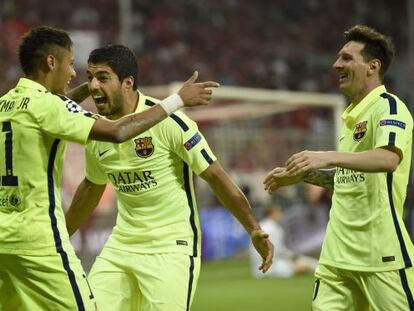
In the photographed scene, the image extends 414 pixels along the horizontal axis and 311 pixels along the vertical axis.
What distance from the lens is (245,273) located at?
2116 cm

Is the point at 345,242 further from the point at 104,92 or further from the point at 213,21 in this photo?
the point at 213,21

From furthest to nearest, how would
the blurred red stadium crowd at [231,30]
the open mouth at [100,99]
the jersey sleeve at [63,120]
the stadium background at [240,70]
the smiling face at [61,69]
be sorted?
the blurred red stadium crowd at [231,30] → the stadium background at [240,70] → the open mouth at [100,99] → the smiling face at [61,69] → the jersey sleeve at [63,120]

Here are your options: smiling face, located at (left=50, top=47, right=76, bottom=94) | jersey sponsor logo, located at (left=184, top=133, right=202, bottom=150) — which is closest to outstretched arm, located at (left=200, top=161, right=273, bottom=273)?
jersey sponsor logo, located at (left=184, top=133, right=202, bottom=150)

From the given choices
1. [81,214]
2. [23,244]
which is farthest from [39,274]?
[81,214]

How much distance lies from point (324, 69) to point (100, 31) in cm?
709

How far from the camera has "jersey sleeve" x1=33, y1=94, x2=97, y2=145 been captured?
20.0 feet

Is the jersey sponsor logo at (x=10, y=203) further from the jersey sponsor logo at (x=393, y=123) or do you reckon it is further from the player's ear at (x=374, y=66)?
the player's ear at (x=374, y=66)

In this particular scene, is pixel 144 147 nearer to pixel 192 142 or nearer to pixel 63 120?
pixel 192 142

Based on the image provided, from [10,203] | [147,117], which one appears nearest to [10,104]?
[10,203]

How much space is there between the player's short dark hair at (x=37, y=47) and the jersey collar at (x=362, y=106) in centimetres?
185

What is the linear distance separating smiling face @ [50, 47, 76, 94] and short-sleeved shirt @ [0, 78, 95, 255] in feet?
0.68

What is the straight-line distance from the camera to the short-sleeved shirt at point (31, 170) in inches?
243

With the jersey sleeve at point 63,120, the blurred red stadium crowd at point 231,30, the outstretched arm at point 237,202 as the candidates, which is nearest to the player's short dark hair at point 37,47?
the jersey sleeve at point 63,120

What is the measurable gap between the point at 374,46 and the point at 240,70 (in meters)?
22.9
